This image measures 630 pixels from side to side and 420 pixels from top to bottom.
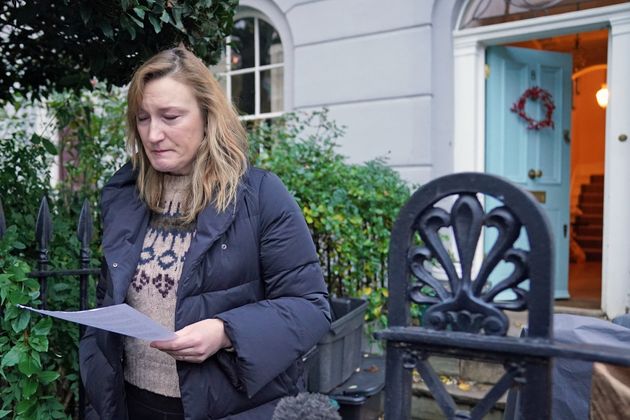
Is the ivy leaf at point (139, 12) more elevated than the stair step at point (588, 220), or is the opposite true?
the ivy leaf at point (139, 12)

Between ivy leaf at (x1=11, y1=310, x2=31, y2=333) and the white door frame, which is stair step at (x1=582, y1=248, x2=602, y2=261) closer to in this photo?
the white door frame

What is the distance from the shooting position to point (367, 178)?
4.43 metres

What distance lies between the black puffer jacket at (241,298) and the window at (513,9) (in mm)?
4474

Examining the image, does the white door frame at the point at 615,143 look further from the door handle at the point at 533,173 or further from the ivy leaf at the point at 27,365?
the ivy leaf at the point at 27,365

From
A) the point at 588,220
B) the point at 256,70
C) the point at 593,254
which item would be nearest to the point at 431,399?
the point at 256,70

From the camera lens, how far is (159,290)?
63.6 inches

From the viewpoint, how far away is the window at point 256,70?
7.12 meters

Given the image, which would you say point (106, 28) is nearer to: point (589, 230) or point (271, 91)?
point (271, 91)

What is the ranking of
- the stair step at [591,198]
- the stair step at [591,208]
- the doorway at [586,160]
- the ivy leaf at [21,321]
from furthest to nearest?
the stair step at [591,198] < the stair step at [591,208] < the doorway at [586,160] < the ivy leaf at [21,321]

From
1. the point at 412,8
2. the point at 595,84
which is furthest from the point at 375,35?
the point at 595,84

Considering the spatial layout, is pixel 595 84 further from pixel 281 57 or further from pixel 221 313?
pixel 221 313

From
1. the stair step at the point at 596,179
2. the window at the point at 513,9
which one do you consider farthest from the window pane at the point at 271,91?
the stair step at the point at 596,179

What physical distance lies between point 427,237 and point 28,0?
2153mm

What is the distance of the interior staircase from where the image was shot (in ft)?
34.3
